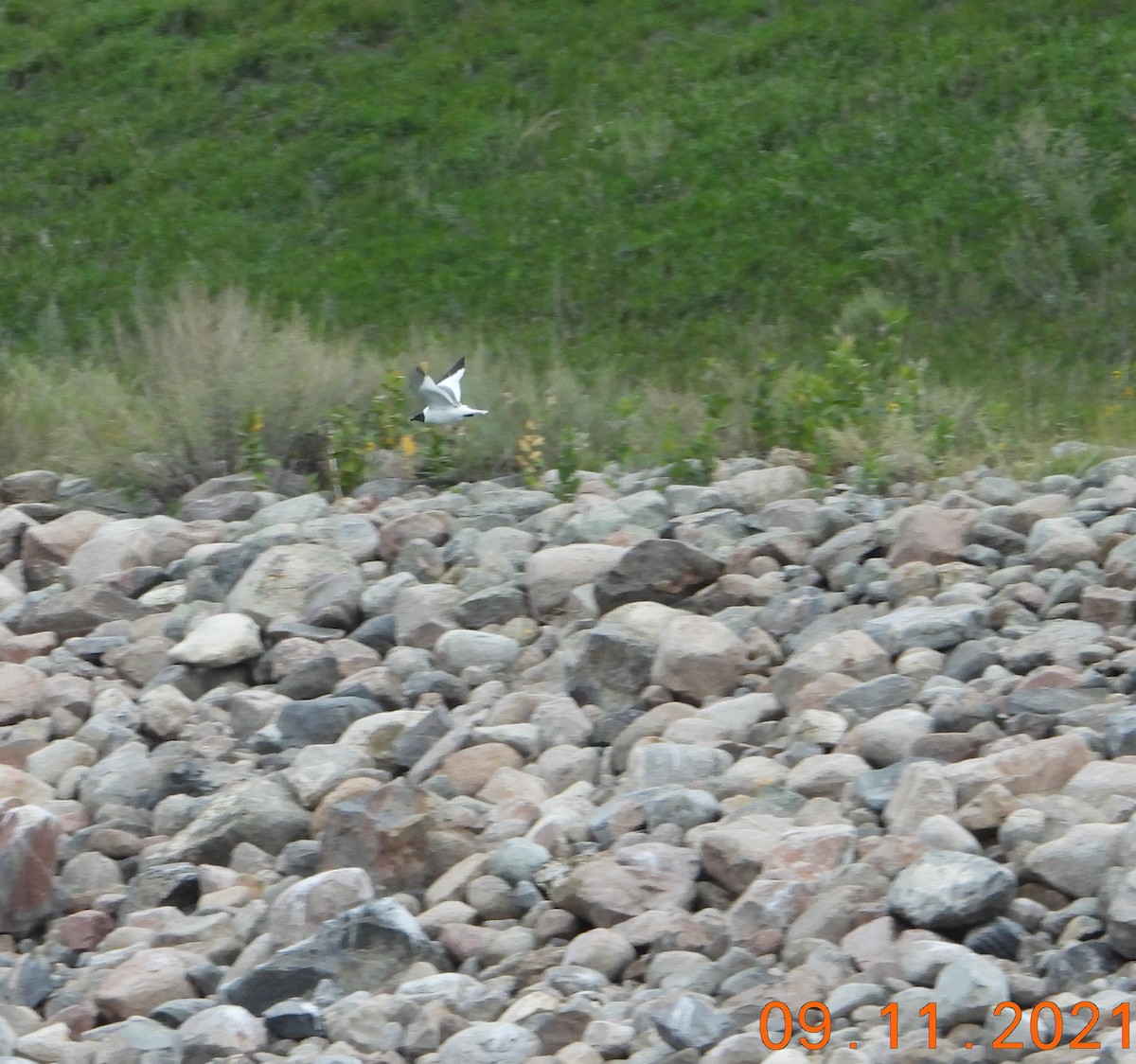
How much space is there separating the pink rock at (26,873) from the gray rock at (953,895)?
1.97 meters

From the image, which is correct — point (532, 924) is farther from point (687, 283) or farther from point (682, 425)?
point (687, 283)

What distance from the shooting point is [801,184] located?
15461 millimetres

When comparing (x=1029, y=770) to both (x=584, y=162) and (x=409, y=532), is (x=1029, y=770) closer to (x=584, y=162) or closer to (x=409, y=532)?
(x=409, y=532)

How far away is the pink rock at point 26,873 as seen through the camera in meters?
4.02

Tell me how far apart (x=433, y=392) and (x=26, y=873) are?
2.46m

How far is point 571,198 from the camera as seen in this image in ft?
53.5

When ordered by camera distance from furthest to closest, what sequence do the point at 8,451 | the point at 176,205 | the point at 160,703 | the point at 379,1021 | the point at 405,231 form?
1. the point at 176,205
2. the point at 405,231
3. the point at 8,451
4. the point at 160,703
5. the point at 379,1021

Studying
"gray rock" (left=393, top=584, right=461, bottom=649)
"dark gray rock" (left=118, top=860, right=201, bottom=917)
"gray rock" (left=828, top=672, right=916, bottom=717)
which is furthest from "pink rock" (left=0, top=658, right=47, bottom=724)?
"gray rock" (left=828, top=672, right=916, bottom=717)

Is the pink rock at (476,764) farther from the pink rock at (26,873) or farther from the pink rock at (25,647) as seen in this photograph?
the pink rock at (25,647)

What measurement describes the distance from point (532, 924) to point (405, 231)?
522 inches

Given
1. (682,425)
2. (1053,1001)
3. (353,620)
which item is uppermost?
(1053,1001)

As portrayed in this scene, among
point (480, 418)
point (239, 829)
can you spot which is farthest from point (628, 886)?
point (480, 418)

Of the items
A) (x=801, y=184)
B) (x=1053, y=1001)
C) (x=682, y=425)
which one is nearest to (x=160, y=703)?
(x=1053, y=1001)
